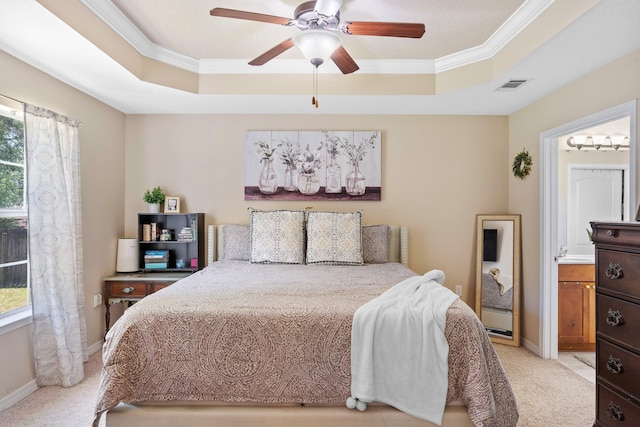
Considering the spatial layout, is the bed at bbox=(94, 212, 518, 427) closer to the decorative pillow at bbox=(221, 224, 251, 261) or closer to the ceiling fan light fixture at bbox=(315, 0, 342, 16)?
the ceiling fan light fixture at bbox=(315, 0, 342, 16)

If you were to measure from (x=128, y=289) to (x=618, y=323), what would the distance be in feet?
12.1

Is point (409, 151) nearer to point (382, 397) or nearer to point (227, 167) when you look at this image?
point (227, 167)

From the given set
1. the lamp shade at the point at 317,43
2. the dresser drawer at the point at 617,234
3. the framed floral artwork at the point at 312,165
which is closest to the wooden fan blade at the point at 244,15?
the lamp shade at the point at 317,43

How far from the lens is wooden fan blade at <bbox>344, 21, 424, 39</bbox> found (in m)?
1.98

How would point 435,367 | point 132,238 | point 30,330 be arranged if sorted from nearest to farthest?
point 435,367 → point 30,330 → point 132,238

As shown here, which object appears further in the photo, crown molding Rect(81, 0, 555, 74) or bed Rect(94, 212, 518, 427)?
crown molding Rect(81, 0, 555, 74)

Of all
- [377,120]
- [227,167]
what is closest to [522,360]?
[377,120]

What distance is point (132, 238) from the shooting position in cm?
390

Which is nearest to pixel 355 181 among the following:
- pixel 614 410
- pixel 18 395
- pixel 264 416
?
pixel 264 416

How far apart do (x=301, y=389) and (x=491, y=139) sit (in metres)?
3.34

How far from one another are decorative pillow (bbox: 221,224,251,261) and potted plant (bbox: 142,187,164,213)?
0.79 m

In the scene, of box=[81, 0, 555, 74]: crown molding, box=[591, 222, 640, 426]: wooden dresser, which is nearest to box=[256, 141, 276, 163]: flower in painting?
box=[81, 0, 555, 74]: crown molding

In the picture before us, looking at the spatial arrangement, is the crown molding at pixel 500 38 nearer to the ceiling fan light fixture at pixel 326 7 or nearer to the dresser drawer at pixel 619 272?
the ceiling fan light fixture at pixel 326 7

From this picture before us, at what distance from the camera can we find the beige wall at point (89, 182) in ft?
8.14
